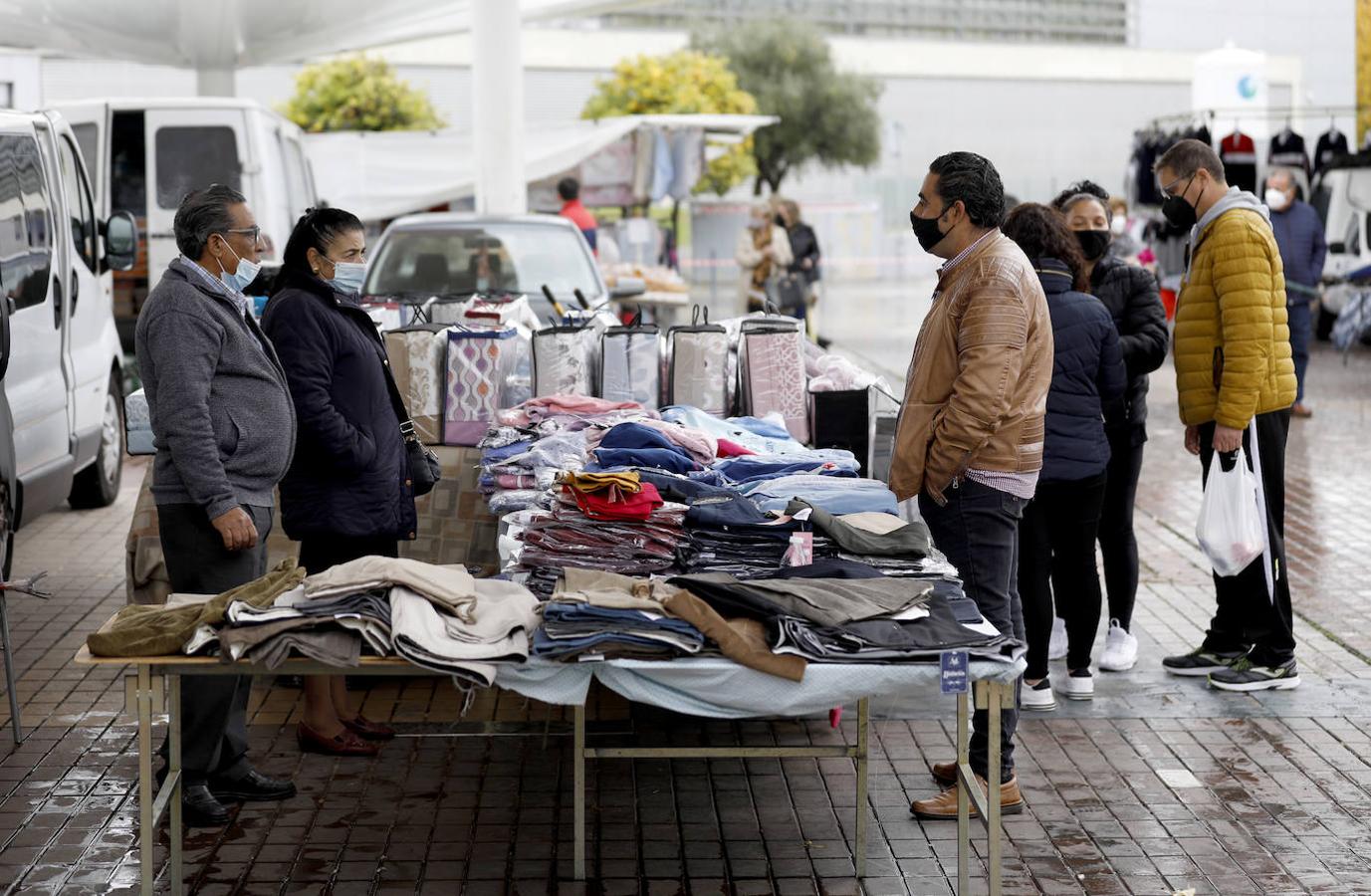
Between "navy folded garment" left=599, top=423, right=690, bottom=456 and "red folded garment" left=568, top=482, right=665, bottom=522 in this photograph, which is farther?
"navy folded garment" left=599, top=423, right=690, bottom=456

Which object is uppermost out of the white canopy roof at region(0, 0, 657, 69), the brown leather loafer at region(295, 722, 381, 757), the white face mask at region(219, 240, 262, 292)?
the white canopy roof at region(0, 0, 657, 69)

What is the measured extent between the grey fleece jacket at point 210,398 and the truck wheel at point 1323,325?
17.5 metres

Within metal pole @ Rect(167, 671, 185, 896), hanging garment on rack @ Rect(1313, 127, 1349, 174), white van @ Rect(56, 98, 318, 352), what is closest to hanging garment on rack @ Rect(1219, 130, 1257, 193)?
hanging garment on rack @ Rect(1313, 127, 1349, 174)

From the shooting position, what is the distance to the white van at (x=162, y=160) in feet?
49.0

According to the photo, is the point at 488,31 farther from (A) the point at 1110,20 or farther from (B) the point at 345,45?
(A) the point at 1110,20

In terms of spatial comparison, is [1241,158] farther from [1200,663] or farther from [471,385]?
[471,385]

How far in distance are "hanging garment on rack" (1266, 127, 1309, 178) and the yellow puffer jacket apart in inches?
581

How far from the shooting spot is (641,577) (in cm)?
448

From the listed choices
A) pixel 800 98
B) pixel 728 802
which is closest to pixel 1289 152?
pixel 728 802

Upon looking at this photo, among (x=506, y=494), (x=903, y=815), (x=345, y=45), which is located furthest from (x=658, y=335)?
(x=345, y=45)

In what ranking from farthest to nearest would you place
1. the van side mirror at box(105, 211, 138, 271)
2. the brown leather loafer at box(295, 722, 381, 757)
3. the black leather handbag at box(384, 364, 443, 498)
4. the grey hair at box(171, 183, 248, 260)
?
the van side mirror at box(105, 211, 138, 271)
the brown leather loafer at box(295, 722, 381, 757)
the black leather handbag at box(384, 364, 443, 498)
the grey hair at box(171, 183, 248, 260)

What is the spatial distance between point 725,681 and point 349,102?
2594 centimetres

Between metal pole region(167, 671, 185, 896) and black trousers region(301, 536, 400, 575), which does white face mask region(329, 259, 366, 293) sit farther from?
metal pole region(167, 671, 185, 896)

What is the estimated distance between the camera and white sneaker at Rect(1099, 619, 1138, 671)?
22.5ft
